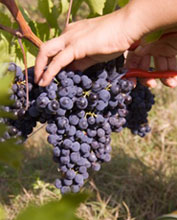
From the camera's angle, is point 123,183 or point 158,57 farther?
point 123,183

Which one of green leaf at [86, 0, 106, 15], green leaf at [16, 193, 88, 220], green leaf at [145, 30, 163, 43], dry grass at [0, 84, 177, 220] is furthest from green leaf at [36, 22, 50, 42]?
green leaf at [16, 193, 88, 220]

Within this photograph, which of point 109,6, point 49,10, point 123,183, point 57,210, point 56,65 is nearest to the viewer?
point 57,210

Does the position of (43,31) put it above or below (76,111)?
above

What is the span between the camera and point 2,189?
2.04m

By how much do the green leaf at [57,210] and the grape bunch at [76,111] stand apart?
616mm

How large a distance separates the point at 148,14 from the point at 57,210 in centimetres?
77

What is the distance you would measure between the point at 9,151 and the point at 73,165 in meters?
0.73

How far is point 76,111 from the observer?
0.90 metres

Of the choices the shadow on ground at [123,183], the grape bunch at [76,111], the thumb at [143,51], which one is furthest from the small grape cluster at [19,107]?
the shadow on ground at [123,183]

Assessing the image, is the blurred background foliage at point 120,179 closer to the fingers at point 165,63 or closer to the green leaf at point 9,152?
the fingers at point 165,63

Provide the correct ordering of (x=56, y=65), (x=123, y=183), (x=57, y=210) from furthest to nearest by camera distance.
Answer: (x=123, y=183) < (x=56, y=65) < (x=57, y=210)

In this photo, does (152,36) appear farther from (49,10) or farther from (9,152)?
(9,152)

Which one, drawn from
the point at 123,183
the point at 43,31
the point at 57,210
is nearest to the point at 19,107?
the point at 43,31

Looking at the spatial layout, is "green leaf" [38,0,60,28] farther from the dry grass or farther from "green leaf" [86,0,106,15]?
the dry grass
